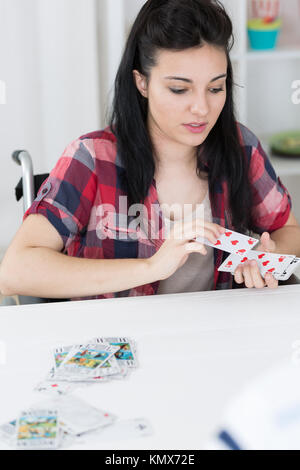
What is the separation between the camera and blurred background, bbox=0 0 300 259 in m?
3.06

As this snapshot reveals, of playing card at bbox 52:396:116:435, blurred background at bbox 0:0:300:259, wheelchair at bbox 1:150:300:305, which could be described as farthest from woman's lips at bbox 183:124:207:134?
blurred background at bbox 0:0:300:259

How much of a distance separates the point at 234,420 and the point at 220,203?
0.91 meters

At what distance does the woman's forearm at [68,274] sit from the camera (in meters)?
1.52

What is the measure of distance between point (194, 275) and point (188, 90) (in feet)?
1.76

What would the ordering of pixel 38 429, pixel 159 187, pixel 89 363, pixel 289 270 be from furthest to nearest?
1. pixel 159 187
2. pixel 289 270
3. pixel 89 363
4. pixel 38 429

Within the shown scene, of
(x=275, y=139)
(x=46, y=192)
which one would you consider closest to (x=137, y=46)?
(x=46, y=192)

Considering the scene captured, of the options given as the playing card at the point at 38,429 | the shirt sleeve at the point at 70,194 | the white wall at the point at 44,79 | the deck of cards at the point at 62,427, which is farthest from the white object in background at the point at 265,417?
the white wall at the point at 44,79

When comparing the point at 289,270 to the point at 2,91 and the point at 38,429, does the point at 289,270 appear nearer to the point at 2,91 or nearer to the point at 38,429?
the point at 38,429

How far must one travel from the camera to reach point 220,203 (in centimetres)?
183

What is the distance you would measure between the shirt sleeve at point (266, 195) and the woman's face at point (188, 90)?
266 mm

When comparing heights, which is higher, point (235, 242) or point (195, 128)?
point (195, 128)

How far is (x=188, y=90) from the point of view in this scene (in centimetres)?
159

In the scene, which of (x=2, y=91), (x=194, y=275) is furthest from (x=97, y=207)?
(x=2, y=91)

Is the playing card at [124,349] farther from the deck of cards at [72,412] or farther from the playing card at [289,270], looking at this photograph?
the playing card at [289,270]
